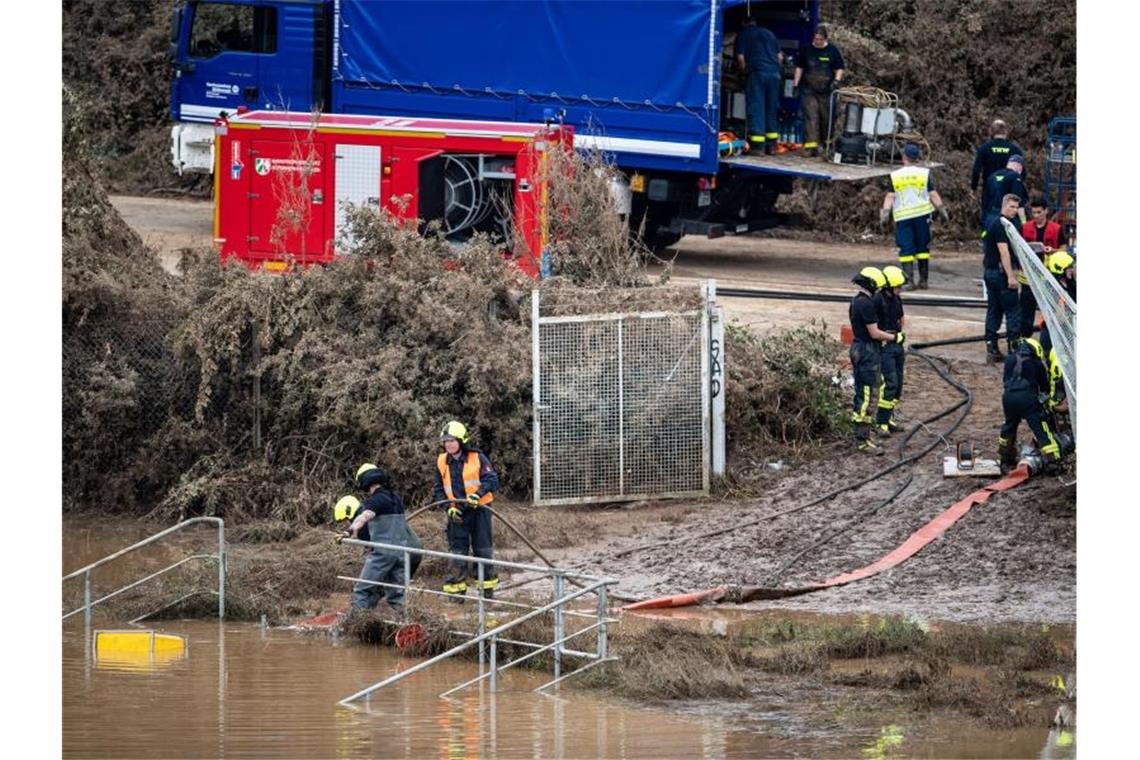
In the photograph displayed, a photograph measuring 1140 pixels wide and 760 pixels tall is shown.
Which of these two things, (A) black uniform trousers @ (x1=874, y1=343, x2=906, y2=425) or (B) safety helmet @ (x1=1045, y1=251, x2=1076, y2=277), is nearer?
(B) safety helmet @ (x1=1045, y1=251, x2=1076, y2=277)

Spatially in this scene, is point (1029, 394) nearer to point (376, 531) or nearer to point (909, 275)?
point (376, 531)

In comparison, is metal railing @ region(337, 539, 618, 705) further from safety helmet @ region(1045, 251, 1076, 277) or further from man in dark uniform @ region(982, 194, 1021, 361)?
man in dark uniform @ region(982, 194, 1021, 361)

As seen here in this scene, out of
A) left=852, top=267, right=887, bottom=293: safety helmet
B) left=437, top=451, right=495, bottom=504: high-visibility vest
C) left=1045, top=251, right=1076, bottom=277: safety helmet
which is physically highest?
left=1045, top=251, right=1076, bottom=277: safety helmet

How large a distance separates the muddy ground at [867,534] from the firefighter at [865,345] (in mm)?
321

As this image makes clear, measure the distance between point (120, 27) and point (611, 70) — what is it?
522 inches

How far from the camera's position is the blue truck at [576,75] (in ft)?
84.7

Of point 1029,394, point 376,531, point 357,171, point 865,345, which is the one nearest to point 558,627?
point 376,531

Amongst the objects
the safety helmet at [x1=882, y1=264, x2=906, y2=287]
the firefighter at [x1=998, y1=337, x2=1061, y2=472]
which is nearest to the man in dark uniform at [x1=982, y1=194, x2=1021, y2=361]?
the safety helmet at [x1=882, y1=264, x2=906, y2=287]

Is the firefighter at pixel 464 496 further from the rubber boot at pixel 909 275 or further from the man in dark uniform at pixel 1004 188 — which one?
the rubber boot at pixel 909 275

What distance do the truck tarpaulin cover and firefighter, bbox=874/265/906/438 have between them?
6.76m

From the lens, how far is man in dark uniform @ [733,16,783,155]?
2638 cm

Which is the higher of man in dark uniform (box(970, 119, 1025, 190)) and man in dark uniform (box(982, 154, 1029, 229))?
man in dark uniform (box(970, 119, 1025, 190))

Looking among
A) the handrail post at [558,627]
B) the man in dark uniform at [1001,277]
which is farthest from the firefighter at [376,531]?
the man in dark uniform at [1001,277]

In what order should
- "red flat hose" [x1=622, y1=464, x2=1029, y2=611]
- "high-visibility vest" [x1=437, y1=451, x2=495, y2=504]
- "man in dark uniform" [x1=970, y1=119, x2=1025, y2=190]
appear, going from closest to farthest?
"high-visibility vest" [x1=437, y1=451, x2=495, y2=504] < "red flat hose" [x1=622, y1=464, x2=1029, y2=611] < "man in dark uniform" [x1=970, y1=119, x2=1025, y2=190]
